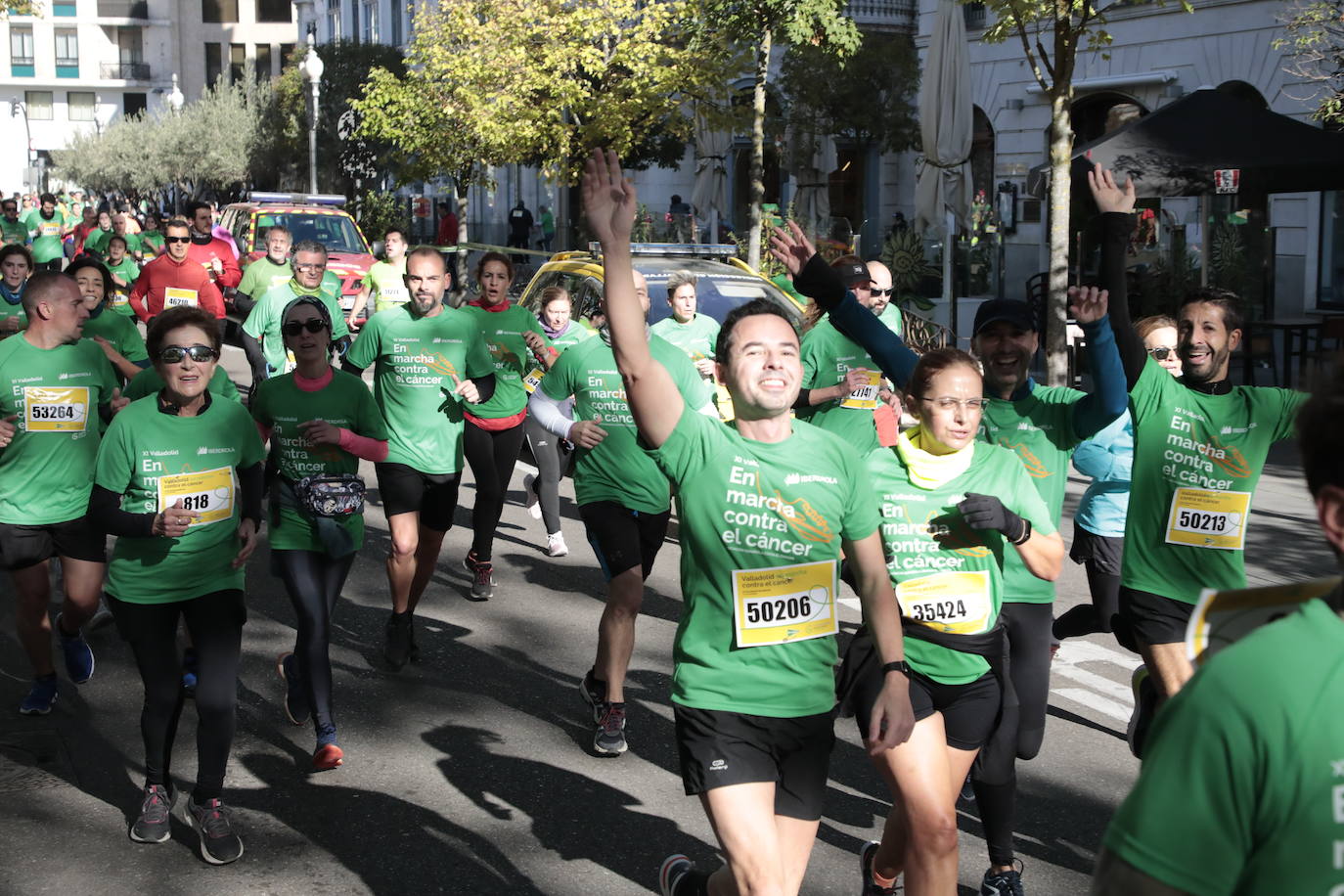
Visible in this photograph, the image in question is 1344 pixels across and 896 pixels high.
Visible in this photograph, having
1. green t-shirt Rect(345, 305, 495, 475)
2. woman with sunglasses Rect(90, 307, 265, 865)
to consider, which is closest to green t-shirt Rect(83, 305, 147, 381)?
green t-shirt Rect(345, 305, 495, 475)

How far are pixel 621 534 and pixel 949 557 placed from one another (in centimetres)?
→ 241

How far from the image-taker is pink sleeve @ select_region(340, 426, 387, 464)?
5.70 metres

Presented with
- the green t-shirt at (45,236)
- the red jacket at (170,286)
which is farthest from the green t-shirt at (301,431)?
the green t-shirt at (45,236)

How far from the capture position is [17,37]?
97375 mm

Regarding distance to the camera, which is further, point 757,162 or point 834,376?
point 757,162

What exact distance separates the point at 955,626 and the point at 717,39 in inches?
712

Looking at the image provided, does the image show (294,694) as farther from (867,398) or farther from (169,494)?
(867,398)

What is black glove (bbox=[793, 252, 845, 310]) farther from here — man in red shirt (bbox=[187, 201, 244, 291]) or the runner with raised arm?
man in red shirt (bbox=[187, 201, 244, 291])

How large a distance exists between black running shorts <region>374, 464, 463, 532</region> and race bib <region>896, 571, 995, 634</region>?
354 centimetres

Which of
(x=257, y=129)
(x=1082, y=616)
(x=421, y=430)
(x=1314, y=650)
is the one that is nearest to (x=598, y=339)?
(x=421, y=430)

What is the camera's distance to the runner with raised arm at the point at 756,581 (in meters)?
3.38

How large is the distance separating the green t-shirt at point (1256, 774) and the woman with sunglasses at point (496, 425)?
6750 millimetres

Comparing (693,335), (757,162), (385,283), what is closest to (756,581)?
(693,335)

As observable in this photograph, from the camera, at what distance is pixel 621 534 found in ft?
20.3
